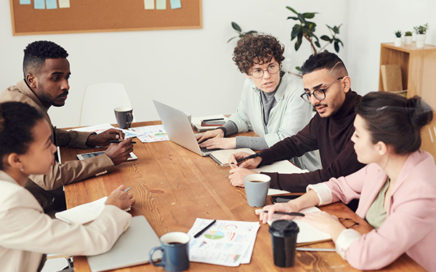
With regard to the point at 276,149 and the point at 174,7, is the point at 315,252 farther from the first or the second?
the point at 174,7

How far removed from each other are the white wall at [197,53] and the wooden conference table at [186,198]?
80.2 inches

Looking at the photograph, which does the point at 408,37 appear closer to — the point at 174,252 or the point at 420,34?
the point at 420,34

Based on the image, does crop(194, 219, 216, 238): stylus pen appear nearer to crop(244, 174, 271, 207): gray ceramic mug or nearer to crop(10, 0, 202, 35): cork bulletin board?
crop(244, 174, 271, 207): gray ceramic mug

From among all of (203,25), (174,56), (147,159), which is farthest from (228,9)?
(147,159)

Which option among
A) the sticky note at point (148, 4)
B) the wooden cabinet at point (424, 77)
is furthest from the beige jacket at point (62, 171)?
the wooden cabinet at point (424, 77)

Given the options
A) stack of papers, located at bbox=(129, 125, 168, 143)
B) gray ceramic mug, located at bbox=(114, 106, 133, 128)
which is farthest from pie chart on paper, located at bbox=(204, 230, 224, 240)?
gray ceramic mug, located at bbox=(114, 106, 133, 128)

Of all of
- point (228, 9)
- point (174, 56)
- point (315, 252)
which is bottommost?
point (315, 252)

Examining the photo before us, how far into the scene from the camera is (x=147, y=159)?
2.25 meters

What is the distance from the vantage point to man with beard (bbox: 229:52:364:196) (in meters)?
1.84

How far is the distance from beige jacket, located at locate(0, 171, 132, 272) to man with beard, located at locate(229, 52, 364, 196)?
647 mm

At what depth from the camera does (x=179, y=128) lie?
2332mm

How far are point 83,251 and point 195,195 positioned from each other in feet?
1.75

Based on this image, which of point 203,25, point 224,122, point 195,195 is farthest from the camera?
point 203,25

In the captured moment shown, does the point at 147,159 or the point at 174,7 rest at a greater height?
the point at 174,7
